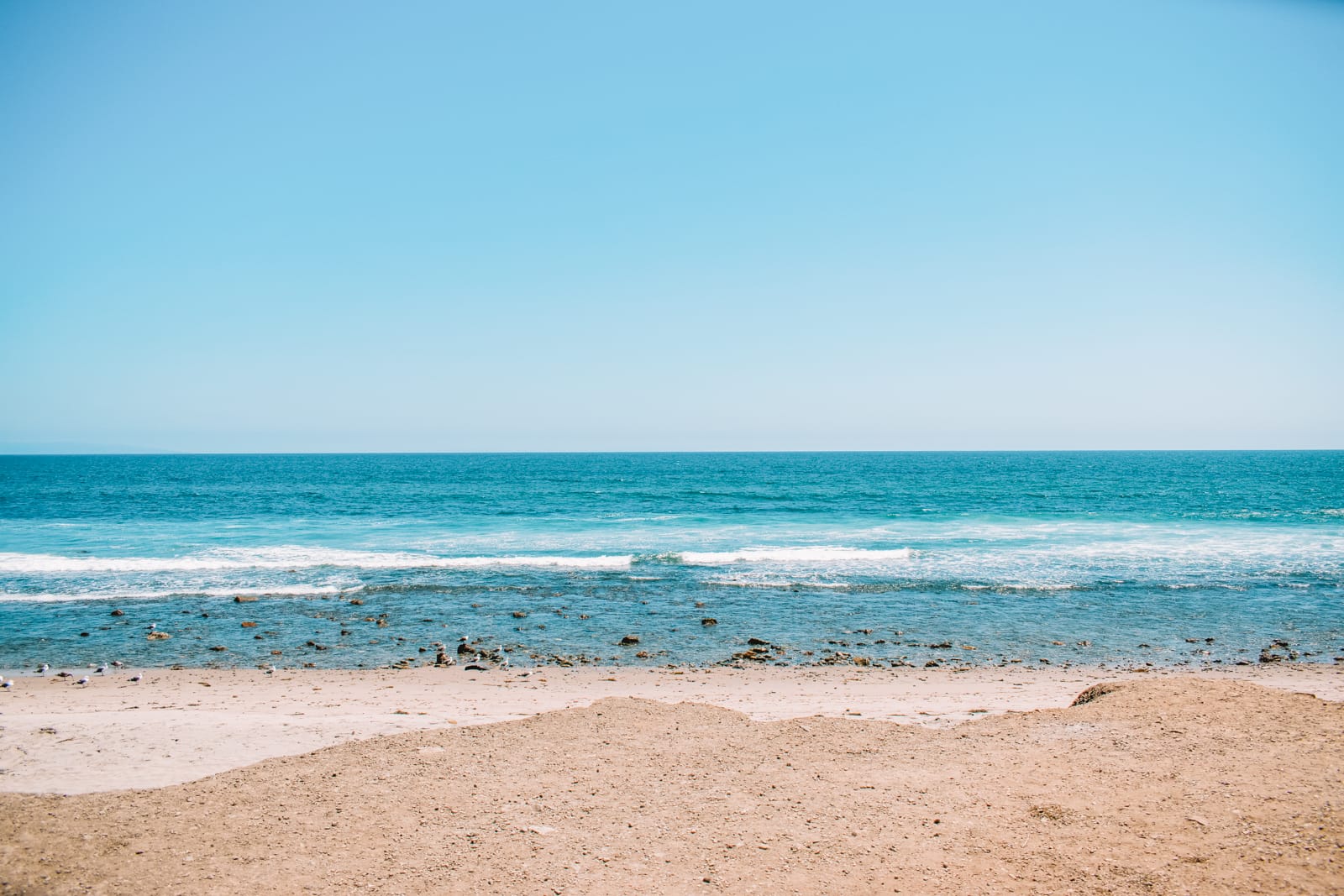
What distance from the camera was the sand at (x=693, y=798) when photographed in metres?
5.76

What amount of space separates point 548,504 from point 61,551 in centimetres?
2526

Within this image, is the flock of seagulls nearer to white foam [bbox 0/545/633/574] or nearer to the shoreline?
the shoreline

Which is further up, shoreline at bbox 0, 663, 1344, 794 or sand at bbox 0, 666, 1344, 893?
sand at bbox 0, 666, 1344, 893

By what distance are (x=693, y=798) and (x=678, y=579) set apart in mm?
16471

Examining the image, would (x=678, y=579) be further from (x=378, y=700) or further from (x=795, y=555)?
(x=378, y=700)

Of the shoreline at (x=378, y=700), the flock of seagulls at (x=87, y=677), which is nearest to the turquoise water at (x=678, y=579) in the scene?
the flock of seagulls at (x=87, y=677)

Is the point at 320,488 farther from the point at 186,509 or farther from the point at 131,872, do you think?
the point at 131,872

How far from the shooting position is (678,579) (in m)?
23.6

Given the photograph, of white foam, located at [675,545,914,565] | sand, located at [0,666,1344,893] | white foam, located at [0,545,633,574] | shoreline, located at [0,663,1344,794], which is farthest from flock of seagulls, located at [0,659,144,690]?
white foam, located at [675,545,914,565]

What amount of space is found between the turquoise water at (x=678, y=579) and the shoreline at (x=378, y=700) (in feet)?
4.58

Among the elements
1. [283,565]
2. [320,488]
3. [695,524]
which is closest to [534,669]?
[283,565]

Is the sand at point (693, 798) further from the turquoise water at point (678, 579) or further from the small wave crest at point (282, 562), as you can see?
the small wave crest at point (282, 562)

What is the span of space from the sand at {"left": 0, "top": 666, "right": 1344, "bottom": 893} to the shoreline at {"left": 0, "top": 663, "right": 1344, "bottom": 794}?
8 centimetres

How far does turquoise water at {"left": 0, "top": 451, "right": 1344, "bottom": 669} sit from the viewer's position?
16062 mm
